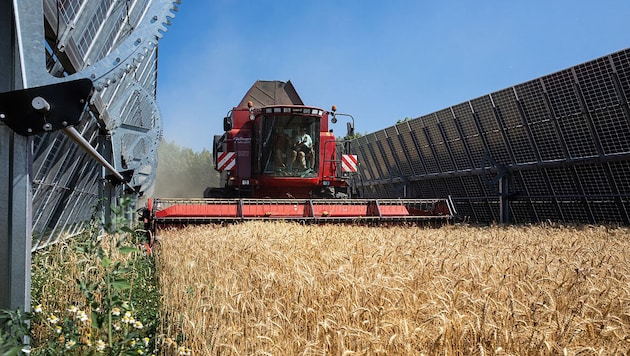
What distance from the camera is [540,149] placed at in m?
13.0

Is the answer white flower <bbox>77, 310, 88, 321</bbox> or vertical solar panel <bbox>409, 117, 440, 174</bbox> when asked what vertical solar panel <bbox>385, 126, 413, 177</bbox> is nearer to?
vertical solar panel <bbox>409, 117, 440, 174</bbox>

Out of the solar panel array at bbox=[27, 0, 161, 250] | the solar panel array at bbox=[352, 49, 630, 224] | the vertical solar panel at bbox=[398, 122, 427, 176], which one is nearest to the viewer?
the solar panel array at bbox=[27, 0, 161, 250]

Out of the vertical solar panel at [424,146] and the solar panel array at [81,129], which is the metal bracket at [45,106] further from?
the vertical solar panel at [424,146]

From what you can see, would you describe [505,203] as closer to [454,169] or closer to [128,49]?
[454,169]

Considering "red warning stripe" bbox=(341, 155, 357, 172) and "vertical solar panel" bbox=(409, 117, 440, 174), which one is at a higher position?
"vertical solar panel" bbox=(409, 117, 440, 174)

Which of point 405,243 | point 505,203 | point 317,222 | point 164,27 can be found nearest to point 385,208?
point 317,222

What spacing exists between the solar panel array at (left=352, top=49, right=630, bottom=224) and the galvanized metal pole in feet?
33.6

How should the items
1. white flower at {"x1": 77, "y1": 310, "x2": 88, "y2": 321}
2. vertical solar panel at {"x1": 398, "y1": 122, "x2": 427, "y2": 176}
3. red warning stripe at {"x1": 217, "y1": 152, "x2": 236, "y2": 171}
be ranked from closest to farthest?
white flower at {"x1": 77, "y1": 310, "x2": 88, "y2": 321} → red warning stripe at {"x1": 217, "y1": 152, "x2": 236, "y2": 171} → vertical solar panel at {"x1": 398, "y1": 122, "x2": 427, "y2": 176}

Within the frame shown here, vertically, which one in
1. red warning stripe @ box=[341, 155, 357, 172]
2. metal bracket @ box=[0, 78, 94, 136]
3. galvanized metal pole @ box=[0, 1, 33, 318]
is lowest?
galvanized metal pole @ box=[0, 1, 33, 318]

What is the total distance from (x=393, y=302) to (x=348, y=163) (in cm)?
1037

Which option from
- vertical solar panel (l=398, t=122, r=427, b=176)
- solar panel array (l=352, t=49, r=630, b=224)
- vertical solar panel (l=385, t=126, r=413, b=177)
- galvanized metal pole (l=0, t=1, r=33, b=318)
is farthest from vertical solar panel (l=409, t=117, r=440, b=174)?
→ galvanized metal pole (l=0, t=1, r=33, b=318)

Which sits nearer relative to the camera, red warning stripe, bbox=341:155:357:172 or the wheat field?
the wheat field

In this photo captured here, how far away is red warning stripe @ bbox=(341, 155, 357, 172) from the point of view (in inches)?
534

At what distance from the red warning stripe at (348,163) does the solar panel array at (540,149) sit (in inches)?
129
